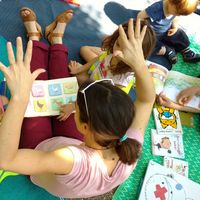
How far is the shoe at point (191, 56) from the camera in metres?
2.30

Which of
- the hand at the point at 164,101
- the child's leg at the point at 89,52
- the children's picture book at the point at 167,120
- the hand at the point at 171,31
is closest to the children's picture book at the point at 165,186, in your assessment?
the children's picture book at the point at 167,120

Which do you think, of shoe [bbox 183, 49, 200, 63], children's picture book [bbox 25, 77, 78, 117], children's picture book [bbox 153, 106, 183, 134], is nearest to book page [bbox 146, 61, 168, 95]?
children's picture book [bbox 153, 106, 183, 134]

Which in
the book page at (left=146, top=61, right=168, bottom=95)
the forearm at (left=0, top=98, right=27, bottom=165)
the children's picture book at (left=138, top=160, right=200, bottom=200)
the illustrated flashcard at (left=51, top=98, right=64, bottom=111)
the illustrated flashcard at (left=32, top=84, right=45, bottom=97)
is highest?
the forearm at (left=0, top=98, right=27, bottom=165)

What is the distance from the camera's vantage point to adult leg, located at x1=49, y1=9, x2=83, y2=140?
1502 millimetres

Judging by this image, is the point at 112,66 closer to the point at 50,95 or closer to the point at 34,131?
the point at 50,95

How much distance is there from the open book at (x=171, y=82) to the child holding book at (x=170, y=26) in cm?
15

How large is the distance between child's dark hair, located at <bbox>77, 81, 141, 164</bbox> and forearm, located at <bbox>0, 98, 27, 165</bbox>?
0.75ft

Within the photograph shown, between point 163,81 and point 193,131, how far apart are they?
1.30ft

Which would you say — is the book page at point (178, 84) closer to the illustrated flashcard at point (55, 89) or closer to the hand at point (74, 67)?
the hand at point (74, 67)

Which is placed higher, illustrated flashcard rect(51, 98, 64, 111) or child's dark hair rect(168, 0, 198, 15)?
child's dark hair rect(168, 0, 198, 15)

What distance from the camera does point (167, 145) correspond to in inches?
72.8

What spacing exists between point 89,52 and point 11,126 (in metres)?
1.32

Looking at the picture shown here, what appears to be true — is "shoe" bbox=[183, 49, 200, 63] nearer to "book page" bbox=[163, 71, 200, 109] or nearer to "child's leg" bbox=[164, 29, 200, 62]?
"child's leg" bbox=[164, 29, 200, 62]

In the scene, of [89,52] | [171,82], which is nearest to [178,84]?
[171,82]
